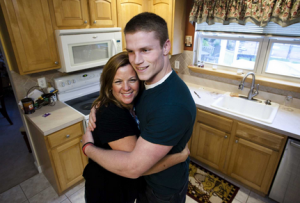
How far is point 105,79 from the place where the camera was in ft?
3.49

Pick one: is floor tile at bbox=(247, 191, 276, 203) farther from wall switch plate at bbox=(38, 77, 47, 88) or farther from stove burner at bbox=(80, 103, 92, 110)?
wall switch plate at bbox=(38, 77, 47, 88)

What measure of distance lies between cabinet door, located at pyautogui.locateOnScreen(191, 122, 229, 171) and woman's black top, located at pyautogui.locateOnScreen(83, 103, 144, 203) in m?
1.33

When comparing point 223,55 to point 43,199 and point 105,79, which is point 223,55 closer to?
point 105,79

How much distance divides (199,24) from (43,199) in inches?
115

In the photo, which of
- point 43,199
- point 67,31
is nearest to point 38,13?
point 67,31

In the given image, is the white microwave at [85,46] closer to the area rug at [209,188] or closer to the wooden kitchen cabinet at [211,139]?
the wooden kitchen cabinet at [211,139]

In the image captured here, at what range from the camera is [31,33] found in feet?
5.65

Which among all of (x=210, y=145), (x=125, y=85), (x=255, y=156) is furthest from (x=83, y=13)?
(x=255, y=156)

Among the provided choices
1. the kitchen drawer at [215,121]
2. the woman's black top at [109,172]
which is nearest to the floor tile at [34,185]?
the woman's black top at [109,172]

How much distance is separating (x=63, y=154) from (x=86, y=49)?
1.15 meters

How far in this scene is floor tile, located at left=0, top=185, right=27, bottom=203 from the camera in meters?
2.05

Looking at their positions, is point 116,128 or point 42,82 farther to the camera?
point 42,82

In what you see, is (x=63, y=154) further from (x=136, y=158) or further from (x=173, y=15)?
(x=173, y=15)

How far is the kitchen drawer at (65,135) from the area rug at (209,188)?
4.63 ft
